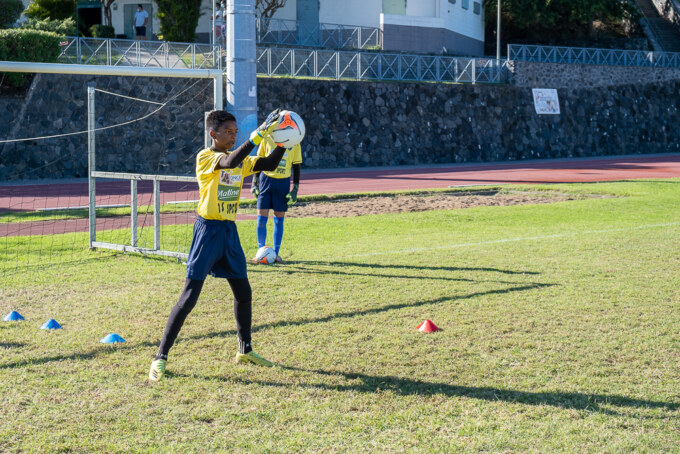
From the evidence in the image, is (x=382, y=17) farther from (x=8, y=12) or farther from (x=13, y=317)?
(x=13, y=317)

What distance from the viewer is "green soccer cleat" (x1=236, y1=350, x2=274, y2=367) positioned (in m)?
5.81

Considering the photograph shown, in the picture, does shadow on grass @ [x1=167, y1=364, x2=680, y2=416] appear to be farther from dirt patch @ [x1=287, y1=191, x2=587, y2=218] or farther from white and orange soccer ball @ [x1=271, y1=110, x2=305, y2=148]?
dirt patch @ [x1=287, y1=191, x2=587, y2=218]

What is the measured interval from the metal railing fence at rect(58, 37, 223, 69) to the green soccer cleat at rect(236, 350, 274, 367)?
2046 centimetres

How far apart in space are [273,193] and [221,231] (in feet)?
14.7

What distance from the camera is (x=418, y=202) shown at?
59.3 ft

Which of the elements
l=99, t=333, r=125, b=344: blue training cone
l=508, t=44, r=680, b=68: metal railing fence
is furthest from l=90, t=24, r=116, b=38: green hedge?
l=99, t=333, r=125, b=344: blue training cone

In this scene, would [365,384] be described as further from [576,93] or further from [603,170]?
[576,93]

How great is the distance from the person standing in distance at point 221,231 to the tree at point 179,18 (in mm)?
28708

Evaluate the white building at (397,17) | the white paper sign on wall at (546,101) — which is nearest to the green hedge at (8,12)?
the white building at (397,17)

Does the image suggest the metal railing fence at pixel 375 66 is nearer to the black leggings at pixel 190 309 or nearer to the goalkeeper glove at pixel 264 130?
the goalkeeper glove at pixel 264 130

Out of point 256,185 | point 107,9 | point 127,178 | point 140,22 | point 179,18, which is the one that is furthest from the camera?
point 107,9

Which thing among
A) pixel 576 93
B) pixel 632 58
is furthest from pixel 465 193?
pixel 632 58

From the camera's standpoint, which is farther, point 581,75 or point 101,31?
point 581,75

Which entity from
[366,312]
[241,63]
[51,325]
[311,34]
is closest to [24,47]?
[241,63]
